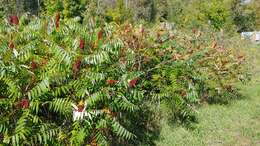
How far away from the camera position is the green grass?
23.5ft

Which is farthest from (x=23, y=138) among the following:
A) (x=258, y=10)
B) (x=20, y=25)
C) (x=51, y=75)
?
(x=258, y=10)

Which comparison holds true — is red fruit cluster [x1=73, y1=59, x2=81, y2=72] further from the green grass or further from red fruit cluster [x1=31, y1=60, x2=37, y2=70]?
the green grass

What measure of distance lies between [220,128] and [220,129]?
45 mm

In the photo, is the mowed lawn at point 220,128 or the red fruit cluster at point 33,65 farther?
the mowed lawn at point 220,128

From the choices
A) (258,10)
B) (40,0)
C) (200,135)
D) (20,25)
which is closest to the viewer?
(20,25)

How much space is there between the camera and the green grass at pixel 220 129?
7148mm

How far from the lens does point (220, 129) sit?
7.70 metres

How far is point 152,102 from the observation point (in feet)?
25.0

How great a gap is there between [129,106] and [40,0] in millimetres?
42453

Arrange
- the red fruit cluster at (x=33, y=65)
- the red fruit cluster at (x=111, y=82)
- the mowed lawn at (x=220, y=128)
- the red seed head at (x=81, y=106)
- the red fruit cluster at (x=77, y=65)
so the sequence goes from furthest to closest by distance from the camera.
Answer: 1. the mowed lawn at (x=220, y=128)
2. the red fruit cluster at (x=111, y=82)
3. the red fruit cluster at (x=77, y=65)
4. the red fruit cluster at (x=33, y=65)
5. the red seed head at (x=81, y=106)

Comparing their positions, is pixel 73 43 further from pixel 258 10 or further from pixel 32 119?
pixel 258 10

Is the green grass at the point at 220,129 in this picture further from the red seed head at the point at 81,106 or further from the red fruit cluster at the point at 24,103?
the red fruit cluster at the point at 24,103

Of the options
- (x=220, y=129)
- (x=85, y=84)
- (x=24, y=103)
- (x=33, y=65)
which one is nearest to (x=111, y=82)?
(x=85, y=84)

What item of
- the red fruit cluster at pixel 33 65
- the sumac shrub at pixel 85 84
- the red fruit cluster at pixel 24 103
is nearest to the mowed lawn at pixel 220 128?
the sumac shrub at pixel 85 84
